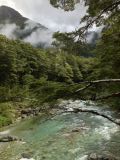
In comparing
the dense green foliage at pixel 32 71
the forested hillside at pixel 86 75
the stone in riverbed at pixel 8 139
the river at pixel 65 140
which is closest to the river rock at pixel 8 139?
the stone in riverbed at pixel 8 139

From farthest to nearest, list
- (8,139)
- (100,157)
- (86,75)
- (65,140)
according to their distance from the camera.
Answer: (8,139) → (65,140) → (100,157) → (86,75)

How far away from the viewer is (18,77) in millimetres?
63531

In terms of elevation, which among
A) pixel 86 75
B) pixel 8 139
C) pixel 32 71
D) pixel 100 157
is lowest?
pixel 8 139

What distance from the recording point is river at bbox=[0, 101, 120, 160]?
2056 centimetres

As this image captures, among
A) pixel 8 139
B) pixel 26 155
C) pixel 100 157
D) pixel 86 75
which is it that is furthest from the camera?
pixel 8 139

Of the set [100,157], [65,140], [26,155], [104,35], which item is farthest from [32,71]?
[104,35]

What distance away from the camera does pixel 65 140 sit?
2445 cm

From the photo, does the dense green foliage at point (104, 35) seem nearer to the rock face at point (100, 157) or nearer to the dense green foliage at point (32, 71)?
the dense green foliage at point (32, 71)

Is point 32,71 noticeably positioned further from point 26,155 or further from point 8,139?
point 26,155

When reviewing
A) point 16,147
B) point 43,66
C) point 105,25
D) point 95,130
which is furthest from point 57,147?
point 43,66

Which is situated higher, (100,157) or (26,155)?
(100,157)

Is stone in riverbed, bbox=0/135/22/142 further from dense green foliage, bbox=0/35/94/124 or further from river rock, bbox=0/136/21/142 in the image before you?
dense green foliage, bbox=0/35/94/124

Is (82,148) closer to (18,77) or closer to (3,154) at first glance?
(3,154)

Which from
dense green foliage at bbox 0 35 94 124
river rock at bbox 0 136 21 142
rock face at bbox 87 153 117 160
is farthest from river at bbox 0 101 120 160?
dense green foliage at bbox 0 35 94 124
